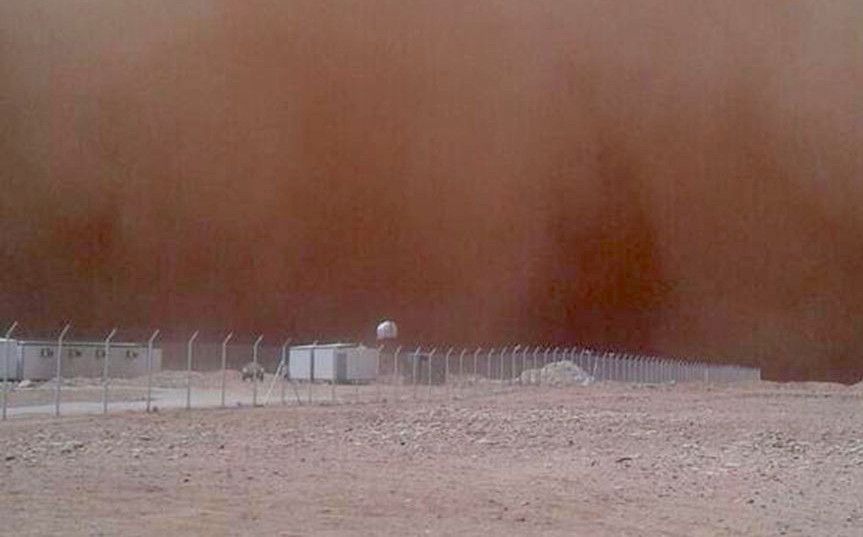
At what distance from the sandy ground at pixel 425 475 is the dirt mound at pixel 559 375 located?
2125 cm

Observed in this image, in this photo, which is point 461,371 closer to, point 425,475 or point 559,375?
point 559,375

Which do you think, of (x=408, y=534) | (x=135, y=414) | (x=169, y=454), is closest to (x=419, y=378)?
(x=135, y=414)

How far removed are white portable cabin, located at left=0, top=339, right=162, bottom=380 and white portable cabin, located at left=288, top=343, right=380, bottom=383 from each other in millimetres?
3603

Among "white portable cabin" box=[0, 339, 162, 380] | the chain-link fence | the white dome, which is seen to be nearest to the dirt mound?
the chain-link fence

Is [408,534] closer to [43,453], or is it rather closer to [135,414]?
[43,453]

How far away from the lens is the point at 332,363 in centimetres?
3641

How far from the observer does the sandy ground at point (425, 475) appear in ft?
29.8

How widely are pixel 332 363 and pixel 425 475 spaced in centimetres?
2454

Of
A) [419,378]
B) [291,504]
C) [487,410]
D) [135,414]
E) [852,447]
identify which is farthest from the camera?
[419,378]

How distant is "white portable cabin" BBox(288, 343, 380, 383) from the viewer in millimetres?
37031

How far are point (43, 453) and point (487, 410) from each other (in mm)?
10233

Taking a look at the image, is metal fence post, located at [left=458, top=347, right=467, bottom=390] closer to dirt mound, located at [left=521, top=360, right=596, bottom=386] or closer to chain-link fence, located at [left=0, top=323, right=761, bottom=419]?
chain-link fence, located at [left=0, top=323, right=761, bottom=419]

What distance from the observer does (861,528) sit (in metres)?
9.72

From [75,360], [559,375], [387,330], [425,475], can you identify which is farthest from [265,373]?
[425,475]
